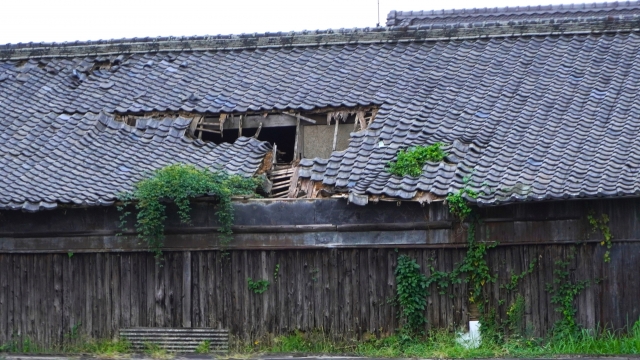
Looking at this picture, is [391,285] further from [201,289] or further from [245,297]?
[201,289]

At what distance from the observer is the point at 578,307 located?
14461 millimetres

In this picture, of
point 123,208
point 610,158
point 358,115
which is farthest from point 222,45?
point 610,158

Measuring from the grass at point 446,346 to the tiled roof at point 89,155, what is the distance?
10.0 feet

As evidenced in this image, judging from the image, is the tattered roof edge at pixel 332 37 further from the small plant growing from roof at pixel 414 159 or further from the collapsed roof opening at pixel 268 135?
the small plant growing from roof at pixel 414 159

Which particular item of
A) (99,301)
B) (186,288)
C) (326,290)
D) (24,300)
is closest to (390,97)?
(326,290)

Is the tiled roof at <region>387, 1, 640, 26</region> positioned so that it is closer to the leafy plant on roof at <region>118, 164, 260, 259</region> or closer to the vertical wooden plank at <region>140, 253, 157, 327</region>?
the leafy plant on roof at <region>118, 164, 260, 259</region>

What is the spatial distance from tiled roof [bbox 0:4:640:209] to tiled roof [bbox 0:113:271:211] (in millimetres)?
40

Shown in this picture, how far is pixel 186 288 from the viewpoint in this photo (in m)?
15.5

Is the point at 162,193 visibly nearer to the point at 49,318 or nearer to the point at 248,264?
the point at 248,264

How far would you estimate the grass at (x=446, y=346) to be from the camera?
13.9m

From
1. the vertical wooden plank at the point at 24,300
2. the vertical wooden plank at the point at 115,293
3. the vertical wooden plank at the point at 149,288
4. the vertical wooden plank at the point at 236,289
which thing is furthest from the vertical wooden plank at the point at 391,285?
the vertical wooden plank at the point at 24,300

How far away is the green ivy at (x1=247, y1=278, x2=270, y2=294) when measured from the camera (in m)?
15.3

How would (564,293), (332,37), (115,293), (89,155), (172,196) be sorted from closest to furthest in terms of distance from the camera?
(564,293) → (172,196) → (115,293) → (89,155) → (332,37)

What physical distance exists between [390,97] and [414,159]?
9.24 ft
